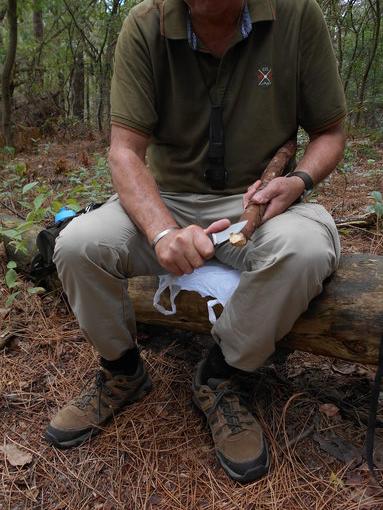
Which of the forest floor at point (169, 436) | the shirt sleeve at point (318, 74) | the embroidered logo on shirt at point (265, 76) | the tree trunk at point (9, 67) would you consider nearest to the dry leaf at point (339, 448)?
the forest floor at point (169, 436)

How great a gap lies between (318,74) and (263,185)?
0.56 m

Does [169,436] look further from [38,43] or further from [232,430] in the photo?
[38,43]

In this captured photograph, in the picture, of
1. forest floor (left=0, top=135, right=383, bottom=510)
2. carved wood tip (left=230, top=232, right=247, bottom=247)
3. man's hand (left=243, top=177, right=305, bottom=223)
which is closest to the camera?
carved wood tip (left=230, top=232, right=247, bottom=247)

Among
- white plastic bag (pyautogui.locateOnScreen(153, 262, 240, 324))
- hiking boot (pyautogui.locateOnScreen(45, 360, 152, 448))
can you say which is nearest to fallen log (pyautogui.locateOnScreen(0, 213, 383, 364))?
white plastic bag (pyautogui.locateOnScreen(153, 262, 240, 324))

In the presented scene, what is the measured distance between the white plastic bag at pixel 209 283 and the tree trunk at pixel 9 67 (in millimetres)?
6423

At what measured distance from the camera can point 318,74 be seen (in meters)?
1.88

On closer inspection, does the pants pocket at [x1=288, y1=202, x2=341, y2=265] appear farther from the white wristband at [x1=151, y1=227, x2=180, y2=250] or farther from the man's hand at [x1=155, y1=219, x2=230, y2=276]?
the white wristband at [x1=151, y1=227, x2=180, y2=250]

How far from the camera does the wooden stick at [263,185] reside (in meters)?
1.48

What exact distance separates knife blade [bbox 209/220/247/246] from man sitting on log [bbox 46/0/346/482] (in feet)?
0.06

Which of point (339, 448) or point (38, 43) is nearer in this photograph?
point (339, 448)

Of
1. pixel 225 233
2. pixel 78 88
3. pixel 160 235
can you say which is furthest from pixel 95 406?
pixel 78 88

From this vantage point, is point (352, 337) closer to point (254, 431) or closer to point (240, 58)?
point (254, 431)

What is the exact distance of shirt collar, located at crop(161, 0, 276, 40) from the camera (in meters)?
1.81

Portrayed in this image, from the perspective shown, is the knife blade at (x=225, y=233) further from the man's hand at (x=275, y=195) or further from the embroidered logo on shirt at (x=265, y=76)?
the embroidered logo on shirt at (x=265, y=76)
